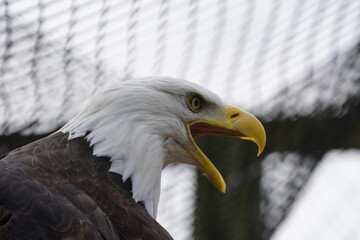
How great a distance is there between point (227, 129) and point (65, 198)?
1082 mm

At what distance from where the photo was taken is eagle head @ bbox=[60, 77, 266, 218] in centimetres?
417

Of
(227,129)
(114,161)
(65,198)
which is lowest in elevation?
(227,129)

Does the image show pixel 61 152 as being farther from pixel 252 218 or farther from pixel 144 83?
pixel 252 218

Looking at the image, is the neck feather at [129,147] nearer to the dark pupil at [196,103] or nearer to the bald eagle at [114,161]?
the bald eagle at [114,161]

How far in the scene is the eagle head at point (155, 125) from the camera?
417 cm

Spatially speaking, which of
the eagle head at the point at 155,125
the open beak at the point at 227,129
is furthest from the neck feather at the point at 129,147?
the open beak at the point at 227,129

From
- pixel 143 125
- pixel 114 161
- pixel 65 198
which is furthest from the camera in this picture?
pixel 143 125

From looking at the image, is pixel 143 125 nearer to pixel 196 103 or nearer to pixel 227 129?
pixel 196 103

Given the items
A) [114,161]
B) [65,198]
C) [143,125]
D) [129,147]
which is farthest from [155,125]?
[65,198]

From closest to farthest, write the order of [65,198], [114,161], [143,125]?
1. [65,198]
2. [114,161]
3. [143,125]

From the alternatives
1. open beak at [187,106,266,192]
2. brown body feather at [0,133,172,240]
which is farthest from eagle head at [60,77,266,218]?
brown body feather at [0,133,172,240]

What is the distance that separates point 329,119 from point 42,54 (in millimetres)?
1614

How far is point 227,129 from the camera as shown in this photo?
4.34 meters

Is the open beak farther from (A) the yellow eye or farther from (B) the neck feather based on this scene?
(B) the neck feather
